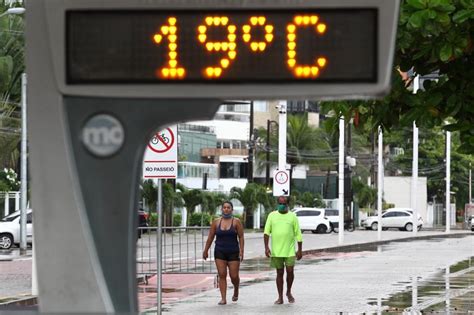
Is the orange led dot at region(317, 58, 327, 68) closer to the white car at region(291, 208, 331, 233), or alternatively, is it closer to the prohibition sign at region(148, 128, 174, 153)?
the prohibition sign at region(148, 128, 174, 153)

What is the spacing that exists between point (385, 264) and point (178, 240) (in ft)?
25.6

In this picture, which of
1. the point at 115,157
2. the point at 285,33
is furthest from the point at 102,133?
the point at 285,33

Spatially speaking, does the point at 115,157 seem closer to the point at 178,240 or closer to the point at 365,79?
the point at 365,79

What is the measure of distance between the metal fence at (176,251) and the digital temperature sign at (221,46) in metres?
23.4

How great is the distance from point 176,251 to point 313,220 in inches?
1545

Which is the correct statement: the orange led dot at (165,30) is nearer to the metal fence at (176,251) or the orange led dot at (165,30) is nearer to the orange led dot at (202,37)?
the orange led dot at (202,37)

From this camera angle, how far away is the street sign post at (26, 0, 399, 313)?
5961 millimetres

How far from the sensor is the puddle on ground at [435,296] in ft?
72.4

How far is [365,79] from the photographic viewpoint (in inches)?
232

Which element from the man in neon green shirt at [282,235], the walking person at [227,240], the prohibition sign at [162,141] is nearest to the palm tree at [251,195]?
the man in neon green shirt at [282,235]

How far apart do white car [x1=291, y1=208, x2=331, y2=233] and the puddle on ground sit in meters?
38.3

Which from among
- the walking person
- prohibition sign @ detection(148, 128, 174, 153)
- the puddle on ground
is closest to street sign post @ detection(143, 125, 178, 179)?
prohibition sign @ detection(148, 128, 174, 153)

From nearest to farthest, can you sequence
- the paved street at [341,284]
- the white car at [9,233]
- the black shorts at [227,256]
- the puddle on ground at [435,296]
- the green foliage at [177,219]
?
the black shorts at [227,256], the paved street at [341,284], the puddle on ground at [435,296], the white car at [9,233], the green foliage at [177,219]

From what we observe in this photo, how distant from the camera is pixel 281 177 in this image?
37.7m
